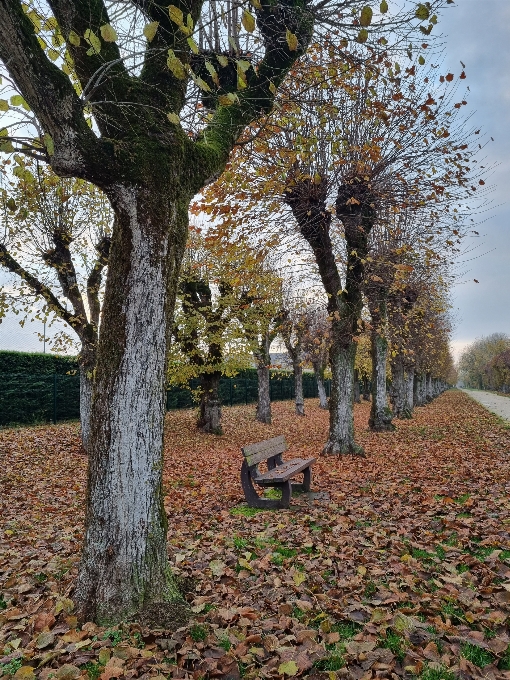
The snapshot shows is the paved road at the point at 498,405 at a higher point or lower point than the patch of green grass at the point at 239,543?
higher

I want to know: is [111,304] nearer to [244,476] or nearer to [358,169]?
[244,476]

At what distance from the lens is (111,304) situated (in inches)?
145

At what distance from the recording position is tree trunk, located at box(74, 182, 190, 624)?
3.42m

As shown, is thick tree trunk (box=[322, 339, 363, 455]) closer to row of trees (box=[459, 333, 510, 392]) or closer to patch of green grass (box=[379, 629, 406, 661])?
patch of green grass (box=[379, 629, 406, 661])

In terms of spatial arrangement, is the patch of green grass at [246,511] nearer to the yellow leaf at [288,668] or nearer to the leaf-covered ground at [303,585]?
the leaf-covered ground at [303,585]

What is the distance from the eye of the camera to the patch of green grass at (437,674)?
267cm

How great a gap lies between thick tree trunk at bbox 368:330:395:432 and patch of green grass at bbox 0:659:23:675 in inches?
579

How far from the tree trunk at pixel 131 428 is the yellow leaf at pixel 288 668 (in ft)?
3.08

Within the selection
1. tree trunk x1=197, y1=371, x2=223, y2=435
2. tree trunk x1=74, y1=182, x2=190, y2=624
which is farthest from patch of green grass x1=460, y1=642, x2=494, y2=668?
tree trunk x1=197, y1=371, x2=223, y2=435

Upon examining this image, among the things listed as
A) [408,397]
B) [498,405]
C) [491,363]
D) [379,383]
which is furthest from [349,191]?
[491,363]

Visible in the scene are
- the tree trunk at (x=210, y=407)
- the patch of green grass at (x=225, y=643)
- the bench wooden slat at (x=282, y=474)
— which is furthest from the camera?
the tree trunk at (x=210, y=407)

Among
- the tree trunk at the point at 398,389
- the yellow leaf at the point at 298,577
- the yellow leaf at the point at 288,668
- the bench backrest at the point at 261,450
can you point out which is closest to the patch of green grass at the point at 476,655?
the yellow leaf at the point at 288,668

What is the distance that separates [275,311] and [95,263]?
8118 millimetres

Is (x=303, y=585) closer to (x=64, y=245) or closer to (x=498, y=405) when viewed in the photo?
(x=64, y=245)
